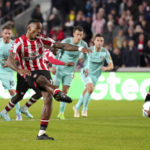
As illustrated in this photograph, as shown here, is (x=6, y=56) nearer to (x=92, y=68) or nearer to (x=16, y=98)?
(x=16, y=98)

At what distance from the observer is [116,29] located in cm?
2473

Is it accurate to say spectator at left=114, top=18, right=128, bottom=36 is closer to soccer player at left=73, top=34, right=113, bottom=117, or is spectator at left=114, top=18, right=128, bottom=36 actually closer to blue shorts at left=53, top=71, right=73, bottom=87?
soccer player at left=73, top=34, right=113, bottom=117

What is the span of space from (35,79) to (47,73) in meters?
0.29

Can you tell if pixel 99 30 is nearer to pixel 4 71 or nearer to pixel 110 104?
pixel 110 104

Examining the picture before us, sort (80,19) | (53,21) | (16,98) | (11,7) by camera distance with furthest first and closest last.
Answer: (11,7) → (53,21) → (80,19) → (16,98)

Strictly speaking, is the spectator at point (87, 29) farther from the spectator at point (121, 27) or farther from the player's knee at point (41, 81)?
the player's knee at point (41, 81)

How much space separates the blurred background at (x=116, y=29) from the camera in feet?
72.8

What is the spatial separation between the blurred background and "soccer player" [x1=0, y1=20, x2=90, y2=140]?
38.7 ft

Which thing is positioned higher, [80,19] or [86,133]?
[80,19]

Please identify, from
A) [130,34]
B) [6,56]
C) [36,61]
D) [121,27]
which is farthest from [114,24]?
[36,61]

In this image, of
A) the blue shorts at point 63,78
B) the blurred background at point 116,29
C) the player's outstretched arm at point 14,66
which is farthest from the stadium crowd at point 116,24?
the player's outstretched arm at point 14,66

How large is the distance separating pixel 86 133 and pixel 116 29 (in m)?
13.8

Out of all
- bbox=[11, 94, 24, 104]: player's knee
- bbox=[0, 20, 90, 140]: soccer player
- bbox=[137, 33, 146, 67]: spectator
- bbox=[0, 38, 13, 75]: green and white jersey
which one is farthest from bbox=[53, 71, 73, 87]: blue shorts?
bbox=[137, 33, 146, 67]: spectator

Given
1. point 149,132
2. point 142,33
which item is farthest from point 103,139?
point 142,33
